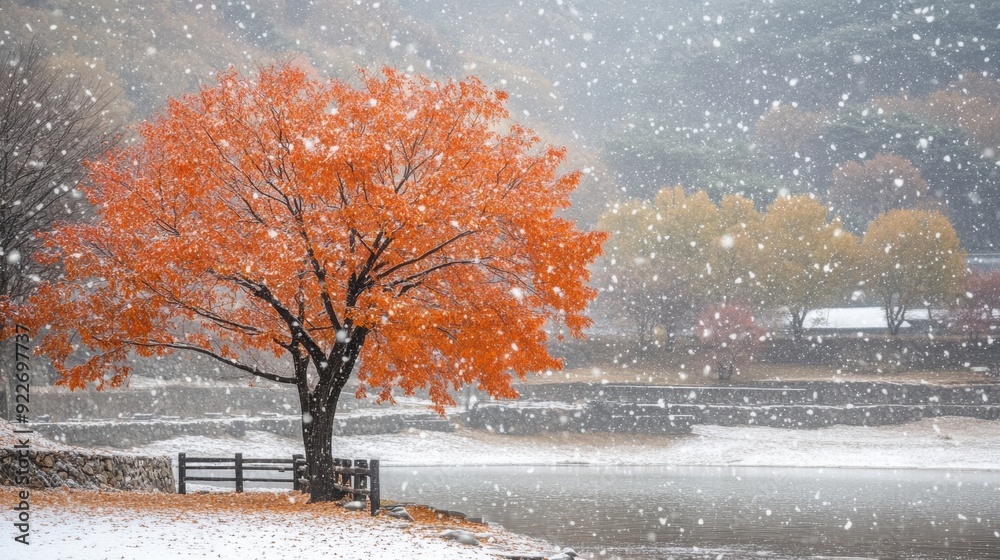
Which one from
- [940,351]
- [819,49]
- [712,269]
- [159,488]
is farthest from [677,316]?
[819,49]

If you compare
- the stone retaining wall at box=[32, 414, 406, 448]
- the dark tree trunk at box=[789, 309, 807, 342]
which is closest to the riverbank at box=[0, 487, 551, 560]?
the stone retaining wall at box=[32, 414, 406, 448]

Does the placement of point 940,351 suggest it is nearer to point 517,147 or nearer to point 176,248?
point 517,147

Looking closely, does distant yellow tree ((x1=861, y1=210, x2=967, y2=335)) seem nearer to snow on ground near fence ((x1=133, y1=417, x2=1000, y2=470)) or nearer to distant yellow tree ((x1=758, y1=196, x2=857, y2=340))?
distant yellow tree ((x1=758, y1=196, x2=857, y2=340))

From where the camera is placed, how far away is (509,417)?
42.4 meters

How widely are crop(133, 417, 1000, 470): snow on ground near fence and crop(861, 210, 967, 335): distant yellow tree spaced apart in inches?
660

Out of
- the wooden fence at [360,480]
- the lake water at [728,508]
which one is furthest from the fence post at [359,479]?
the lake water at [728,508]

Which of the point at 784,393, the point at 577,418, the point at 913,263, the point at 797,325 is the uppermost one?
the point at 913,263

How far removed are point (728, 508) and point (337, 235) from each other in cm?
1227

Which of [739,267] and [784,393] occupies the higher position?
[739,267]

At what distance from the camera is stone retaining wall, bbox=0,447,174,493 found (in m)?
17.4

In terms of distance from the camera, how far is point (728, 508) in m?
22.5

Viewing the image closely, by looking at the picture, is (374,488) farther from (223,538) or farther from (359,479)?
(223,538)

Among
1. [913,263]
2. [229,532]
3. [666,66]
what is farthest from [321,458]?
[666,66]

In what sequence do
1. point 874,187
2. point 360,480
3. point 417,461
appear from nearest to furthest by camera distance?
point 360,480
point 417,461
point 874,187
